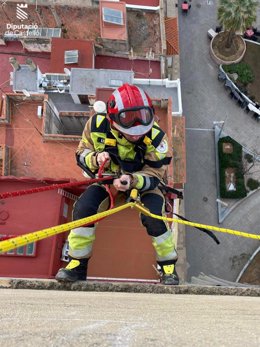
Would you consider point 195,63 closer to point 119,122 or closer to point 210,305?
point 119,122

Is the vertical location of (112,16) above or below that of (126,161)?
above

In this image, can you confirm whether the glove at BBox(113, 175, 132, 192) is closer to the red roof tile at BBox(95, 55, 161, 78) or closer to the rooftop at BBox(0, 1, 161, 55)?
the red roof tile at BBox(95, 55, 161, 78)

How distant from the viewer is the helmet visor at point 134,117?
19.1 feet

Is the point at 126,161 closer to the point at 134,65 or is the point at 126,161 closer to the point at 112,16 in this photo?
the point at 134,65

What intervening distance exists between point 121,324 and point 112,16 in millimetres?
17001

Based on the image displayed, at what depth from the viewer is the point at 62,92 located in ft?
55.8

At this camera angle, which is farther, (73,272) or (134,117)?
(73,272)

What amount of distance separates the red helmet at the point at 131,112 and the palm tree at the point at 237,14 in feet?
52.8

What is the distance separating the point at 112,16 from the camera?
57.3ft

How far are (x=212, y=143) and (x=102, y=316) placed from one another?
1802 centimetres

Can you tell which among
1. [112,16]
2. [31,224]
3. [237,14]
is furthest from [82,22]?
[31,224]

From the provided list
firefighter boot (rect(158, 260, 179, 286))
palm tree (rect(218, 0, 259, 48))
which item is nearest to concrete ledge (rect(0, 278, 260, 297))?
firefighter boot (rect(158, 260, 179, 286))

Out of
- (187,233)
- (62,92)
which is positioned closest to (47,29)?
(62,92)

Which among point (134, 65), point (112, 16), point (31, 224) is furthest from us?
point (134, 65)
